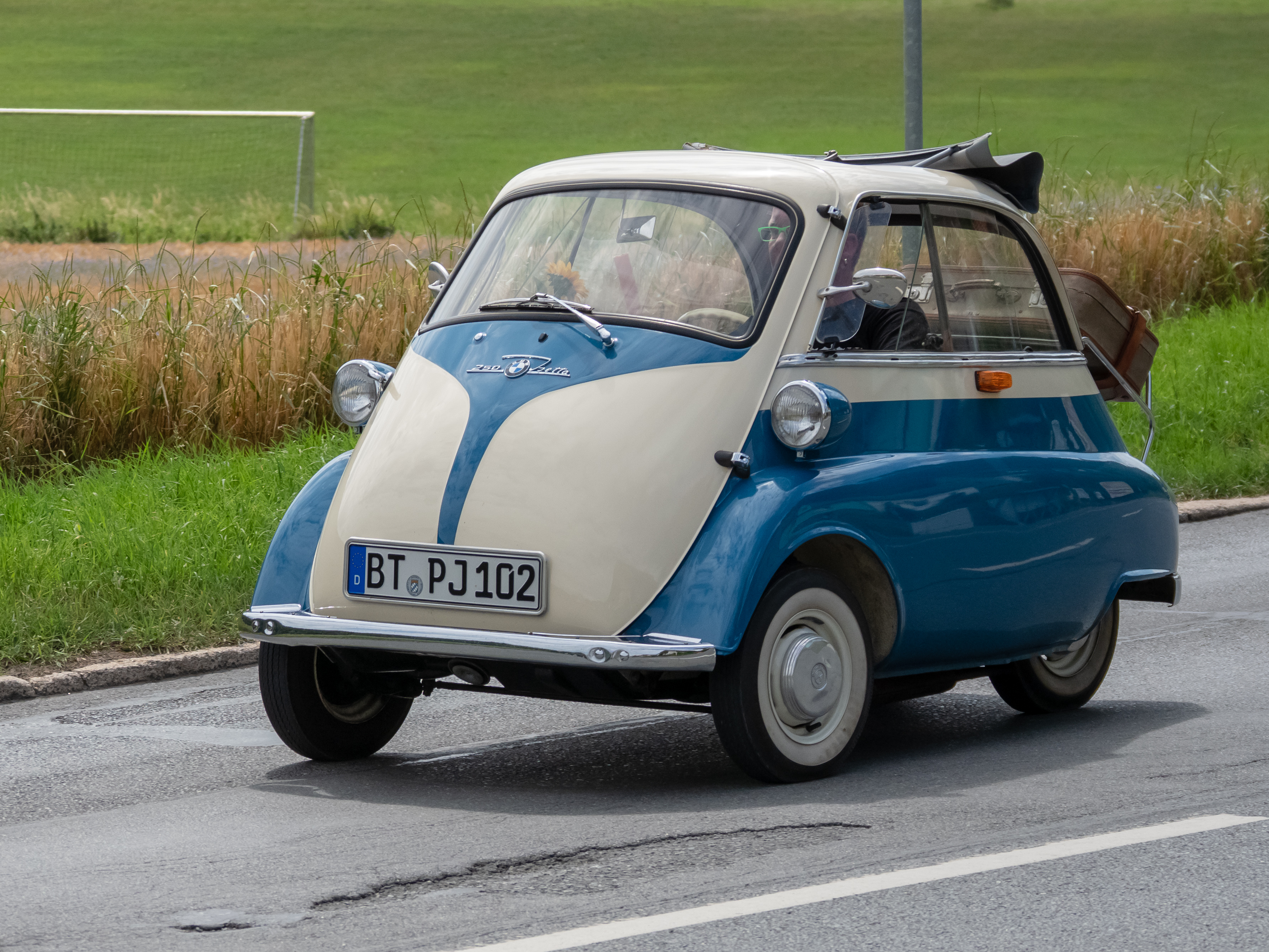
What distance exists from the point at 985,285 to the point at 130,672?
3.70m

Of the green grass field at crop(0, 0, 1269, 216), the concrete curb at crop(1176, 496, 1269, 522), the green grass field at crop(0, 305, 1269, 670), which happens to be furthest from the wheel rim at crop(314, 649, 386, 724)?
the green grass field at crop(0, 0, 1269, 216)

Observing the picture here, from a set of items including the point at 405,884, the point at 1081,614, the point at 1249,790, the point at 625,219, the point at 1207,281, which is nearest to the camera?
the point at 405,884

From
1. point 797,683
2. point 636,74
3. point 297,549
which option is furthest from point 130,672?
point 636,74

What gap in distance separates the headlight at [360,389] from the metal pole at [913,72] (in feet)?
20.0

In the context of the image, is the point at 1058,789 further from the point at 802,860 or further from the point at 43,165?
the point at 43,165

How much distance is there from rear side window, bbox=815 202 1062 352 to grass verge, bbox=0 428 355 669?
347cm

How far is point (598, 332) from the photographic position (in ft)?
20.2

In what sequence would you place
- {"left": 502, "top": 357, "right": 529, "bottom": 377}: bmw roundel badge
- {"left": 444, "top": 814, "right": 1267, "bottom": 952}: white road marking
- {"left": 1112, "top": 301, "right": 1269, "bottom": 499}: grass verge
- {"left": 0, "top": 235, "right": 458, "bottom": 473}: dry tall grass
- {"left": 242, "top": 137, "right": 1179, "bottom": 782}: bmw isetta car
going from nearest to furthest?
{"left": 444, "top": 814, "right": 1267, "bottom": 952}: white road marking, {"left": 242, "top": 137, "right": 1179, "bottom": 782}: bmw isetta car, {"left": 502, "top": 357, "right": 529, "bottom": 377}: bmw roundel badge, {"left": 0, "top": 235, "right": 458, "bottom": 473}: dry tall grass, {"left": 1112, "top": 301, "right": 1269, "bottom": 499}: grass verge

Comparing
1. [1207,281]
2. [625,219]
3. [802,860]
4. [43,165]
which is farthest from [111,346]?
[43,165]

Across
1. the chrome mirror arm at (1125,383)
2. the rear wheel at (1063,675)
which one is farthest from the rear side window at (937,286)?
the rear wheel at (1063,675)

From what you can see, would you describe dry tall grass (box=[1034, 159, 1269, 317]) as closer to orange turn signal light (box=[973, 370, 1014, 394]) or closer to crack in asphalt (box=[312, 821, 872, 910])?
orange turn signal light (box=[973, 370, 1014, 394])

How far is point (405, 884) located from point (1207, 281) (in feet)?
53.1

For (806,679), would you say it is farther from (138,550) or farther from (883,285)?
(138,550)

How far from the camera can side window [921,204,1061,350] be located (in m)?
6.78
